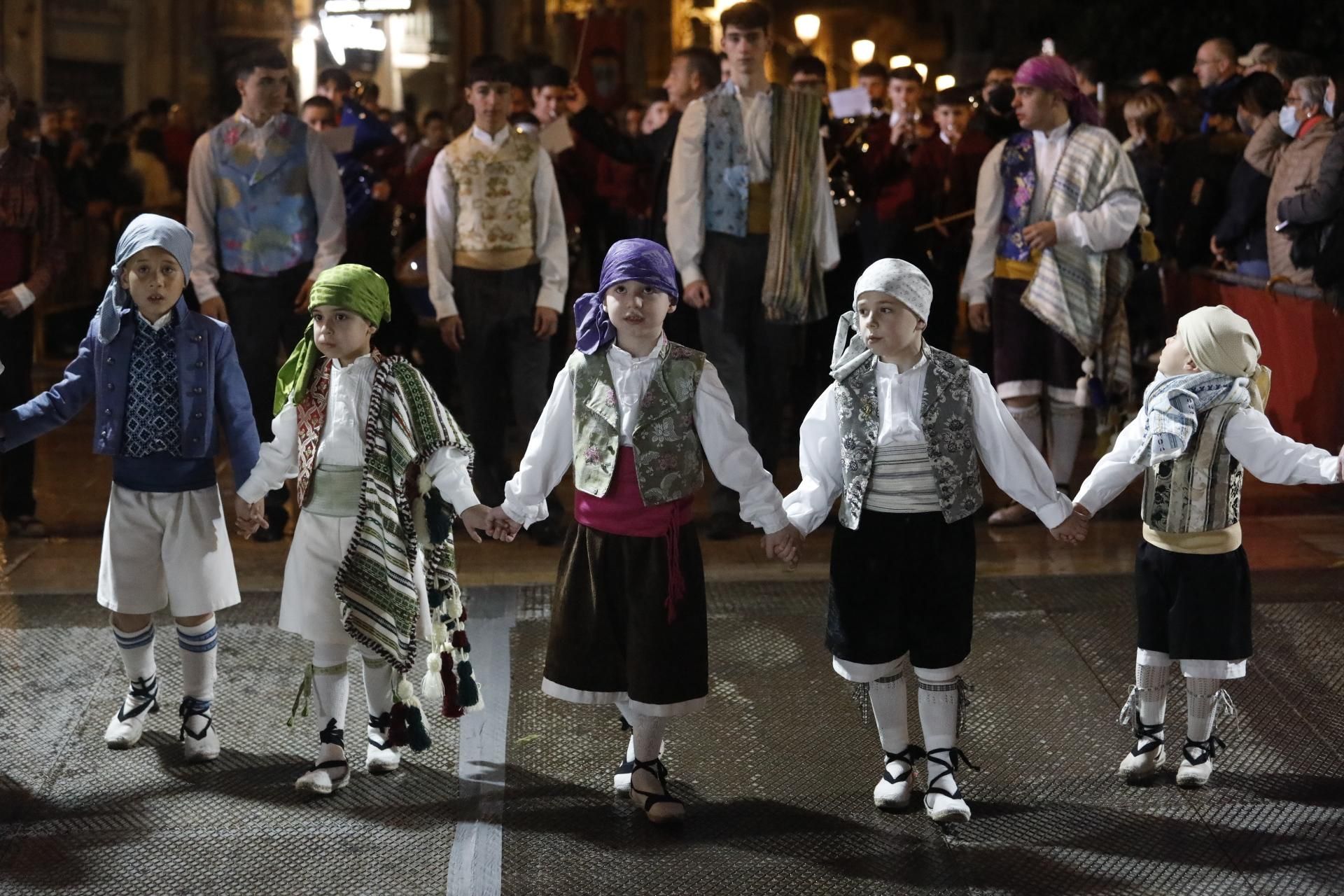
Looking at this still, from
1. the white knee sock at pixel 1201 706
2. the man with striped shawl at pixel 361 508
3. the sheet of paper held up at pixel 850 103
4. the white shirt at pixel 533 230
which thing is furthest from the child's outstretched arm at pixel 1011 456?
the sheet of paper held up at pixel 850 103

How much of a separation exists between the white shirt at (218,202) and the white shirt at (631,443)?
310 cm

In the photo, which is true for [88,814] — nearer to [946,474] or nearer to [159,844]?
[159,844]

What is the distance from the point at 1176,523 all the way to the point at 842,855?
1329 millimetres

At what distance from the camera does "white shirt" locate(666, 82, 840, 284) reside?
778 cm

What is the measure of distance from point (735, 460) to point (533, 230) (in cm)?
328

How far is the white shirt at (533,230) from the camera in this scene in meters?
7.79

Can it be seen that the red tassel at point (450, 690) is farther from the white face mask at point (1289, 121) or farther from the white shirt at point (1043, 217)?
the white face mask at point (1289, 121)

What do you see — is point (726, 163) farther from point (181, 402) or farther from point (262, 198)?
point (181, 402)

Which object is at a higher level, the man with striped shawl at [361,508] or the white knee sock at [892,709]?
the man with striped shawl at [361,508]

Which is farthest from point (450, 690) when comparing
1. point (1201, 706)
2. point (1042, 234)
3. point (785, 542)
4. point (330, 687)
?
point (1042, 234)

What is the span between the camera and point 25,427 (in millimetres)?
5379

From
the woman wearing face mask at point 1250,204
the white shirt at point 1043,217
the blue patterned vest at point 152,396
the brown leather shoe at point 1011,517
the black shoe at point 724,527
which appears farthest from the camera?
the woman wearing face mask at point 1250,204

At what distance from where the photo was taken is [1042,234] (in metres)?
7.81

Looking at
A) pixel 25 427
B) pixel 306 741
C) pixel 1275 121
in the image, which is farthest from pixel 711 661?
pixel 1275 121
